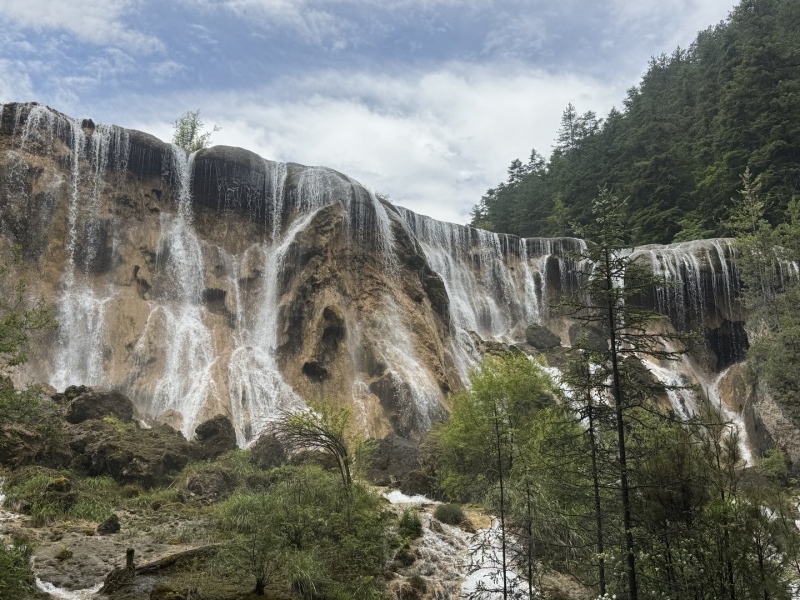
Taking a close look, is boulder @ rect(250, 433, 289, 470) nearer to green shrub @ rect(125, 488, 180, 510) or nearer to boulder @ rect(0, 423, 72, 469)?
green shrub @ rect(125, 488, 180, 510)

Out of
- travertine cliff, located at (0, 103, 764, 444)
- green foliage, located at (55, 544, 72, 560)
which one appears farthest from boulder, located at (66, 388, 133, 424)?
green foliage, located at (55, 544, 72, 560)

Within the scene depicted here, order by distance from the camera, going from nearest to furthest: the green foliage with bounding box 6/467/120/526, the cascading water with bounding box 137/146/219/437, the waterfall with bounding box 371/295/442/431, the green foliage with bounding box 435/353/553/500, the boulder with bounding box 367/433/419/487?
the green foliage with bounding box 6/467/120/526
the green foliage with bounding box 435/353/553/500
the boulder with bounding box 367/433/419/487
the cascading water with bounding box 137/146/219/437
the waterfall with bounding box 371/295/442/431

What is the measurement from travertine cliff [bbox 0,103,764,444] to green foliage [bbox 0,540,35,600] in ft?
63.8

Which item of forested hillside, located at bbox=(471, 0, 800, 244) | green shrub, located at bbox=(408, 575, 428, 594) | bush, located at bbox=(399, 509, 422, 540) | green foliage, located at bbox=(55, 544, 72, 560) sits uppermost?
forested hillside, located at bbox=(471, 0, 800, 244)

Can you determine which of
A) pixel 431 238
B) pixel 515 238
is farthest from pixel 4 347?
pixel 515 238

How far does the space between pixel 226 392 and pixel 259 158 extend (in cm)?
1995

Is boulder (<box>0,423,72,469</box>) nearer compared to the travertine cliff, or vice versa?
boulder (<box>0,423,72,469</box>)

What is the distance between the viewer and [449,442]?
24.4 meters

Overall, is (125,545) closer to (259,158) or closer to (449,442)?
(449,442)

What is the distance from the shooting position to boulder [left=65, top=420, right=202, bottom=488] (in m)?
21.8

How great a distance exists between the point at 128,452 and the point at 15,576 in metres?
12.2

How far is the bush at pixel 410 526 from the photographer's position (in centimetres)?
1827

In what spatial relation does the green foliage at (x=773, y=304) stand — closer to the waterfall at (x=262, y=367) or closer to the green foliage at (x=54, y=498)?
the waterfall at (x=262, y=367)

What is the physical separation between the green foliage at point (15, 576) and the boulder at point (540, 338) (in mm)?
36344
